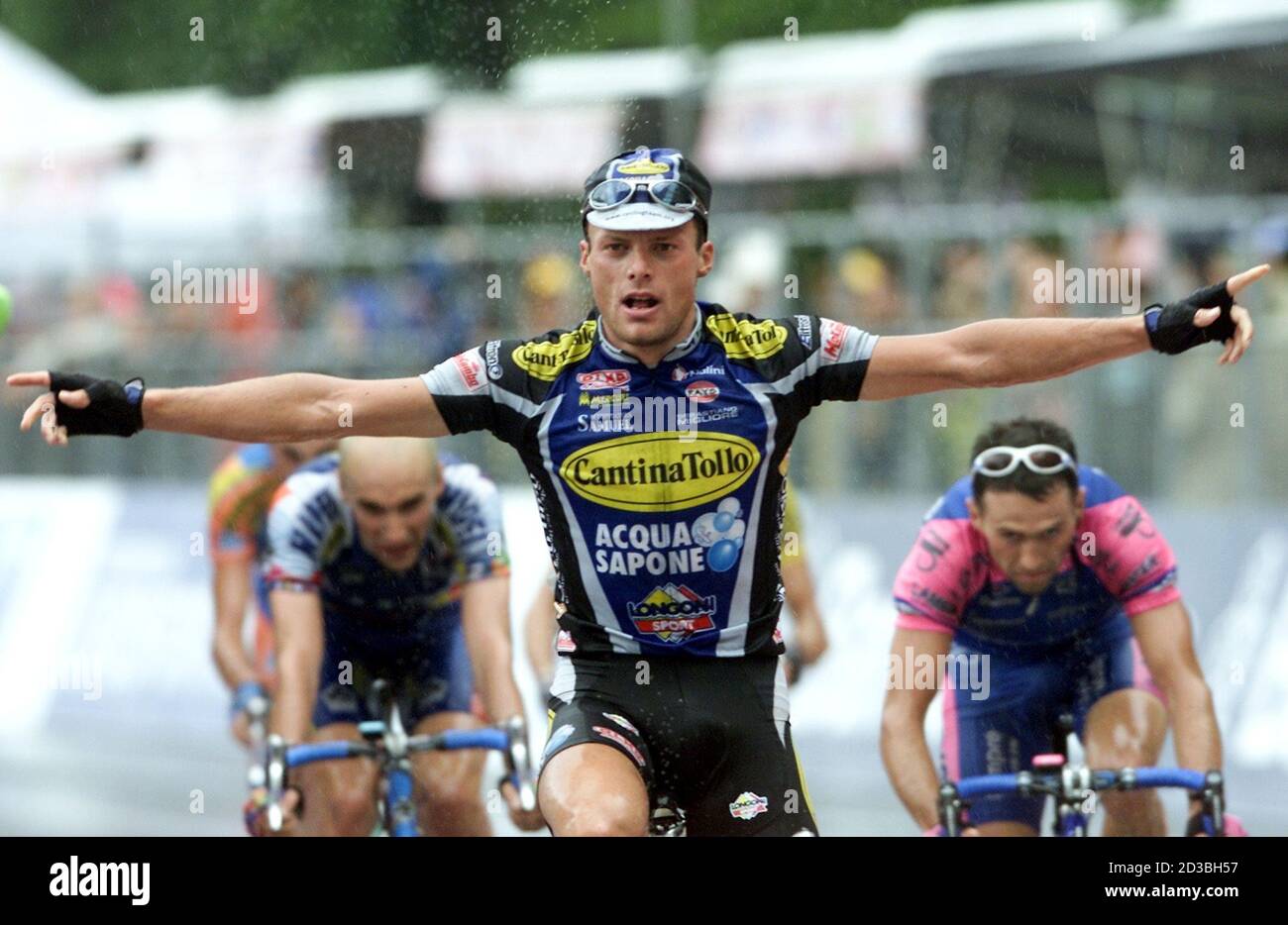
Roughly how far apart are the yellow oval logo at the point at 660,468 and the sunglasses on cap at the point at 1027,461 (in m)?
1.53

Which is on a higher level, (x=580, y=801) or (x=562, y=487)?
(x=562, y=487)

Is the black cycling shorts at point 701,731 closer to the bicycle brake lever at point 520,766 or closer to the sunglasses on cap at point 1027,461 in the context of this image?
A: the bicycle brake lever at point 520,766

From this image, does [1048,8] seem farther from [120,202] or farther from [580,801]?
[580,801]

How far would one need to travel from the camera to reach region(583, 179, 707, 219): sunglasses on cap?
5914 millimetres

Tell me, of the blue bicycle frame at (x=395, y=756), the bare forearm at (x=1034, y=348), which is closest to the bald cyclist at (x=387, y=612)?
the blue bicycle frame at (x=395, y=756)

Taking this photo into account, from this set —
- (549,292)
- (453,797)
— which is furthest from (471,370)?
(549,292)

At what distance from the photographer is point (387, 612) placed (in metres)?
8.40

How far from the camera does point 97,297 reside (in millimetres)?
17266

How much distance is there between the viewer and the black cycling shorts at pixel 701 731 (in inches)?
235

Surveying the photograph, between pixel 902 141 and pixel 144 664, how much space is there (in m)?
6.57

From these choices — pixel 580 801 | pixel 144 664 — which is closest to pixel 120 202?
pixel 144 664

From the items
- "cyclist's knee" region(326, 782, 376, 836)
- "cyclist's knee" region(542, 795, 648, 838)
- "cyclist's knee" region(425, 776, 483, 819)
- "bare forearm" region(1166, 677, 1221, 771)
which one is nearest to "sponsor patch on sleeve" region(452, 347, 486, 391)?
"cyclist's knee" region(542, 795, 648, 838)
